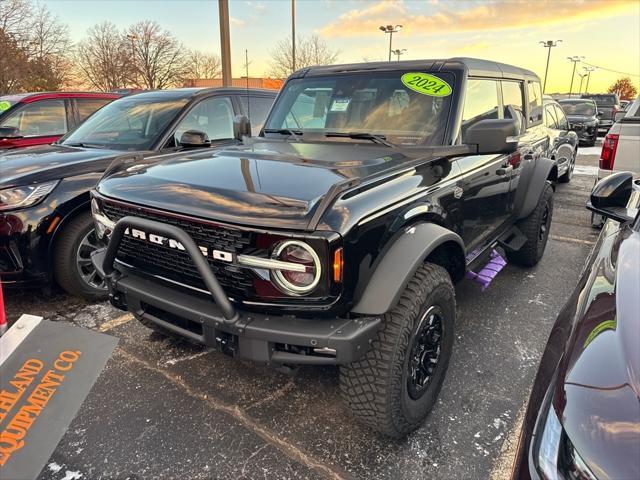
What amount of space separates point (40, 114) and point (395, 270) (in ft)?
20.1

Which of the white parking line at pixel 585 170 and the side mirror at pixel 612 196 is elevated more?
the side mirror at pixel 612 196

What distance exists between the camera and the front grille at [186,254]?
195cm

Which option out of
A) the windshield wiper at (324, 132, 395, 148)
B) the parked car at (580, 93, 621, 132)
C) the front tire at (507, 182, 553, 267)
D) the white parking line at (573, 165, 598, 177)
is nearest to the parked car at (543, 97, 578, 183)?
the white parking line at (573, 165, 598, 177)

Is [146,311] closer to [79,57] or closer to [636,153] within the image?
[636,153]

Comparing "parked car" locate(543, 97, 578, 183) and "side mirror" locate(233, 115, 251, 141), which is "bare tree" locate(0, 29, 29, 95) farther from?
"parked car" locate(543, 97, 578, 183)

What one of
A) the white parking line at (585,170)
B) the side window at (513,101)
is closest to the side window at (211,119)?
the side window at (513,101)

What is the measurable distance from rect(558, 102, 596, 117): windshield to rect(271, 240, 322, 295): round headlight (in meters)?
18.4

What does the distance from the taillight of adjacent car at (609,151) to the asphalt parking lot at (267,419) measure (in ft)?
9.44

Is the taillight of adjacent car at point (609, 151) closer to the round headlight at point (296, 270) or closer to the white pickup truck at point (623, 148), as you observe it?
the white pickup truck at point (623, 148)

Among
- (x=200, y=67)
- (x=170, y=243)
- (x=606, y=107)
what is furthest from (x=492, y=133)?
(x=200, y=67)

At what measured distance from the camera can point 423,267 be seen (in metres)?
2.32

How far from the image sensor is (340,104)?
333 centimetres

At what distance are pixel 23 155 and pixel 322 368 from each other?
128 inches

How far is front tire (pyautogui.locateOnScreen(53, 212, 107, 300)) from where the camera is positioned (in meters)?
3.62
